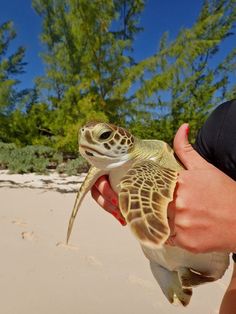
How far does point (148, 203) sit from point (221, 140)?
0.53 metres

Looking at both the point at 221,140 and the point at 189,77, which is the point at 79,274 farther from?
the point at 189,77

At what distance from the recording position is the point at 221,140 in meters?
1.15

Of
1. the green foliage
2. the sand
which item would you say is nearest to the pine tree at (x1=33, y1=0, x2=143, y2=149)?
the green foliage

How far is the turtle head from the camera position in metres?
1.12

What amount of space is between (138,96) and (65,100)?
5.70 ft

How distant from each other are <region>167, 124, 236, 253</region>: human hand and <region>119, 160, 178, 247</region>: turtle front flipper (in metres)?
0.03

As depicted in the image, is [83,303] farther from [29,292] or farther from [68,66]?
[68,66]

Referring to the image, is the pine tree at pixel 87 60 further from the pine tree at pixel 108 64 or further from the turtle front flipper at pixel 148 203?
the turtle front flipper at pixel 148 203

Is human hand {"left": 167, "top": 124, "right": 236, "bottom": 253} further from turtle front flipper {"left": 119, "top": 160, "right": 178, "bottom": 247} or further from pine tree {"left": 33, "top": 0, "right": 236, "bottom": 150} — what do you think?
pine tree {"left": 33, "top": 0, "right": 236, "bottom": 150}

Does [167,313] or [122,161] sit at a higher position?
[122,161]

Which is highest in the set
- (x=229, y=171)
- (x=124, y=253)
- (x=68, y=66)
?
(x=68, y=66)

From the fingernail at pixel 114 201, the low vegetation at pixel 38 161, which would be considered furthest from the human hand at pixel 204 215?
the low vegetation at pixel 38 161

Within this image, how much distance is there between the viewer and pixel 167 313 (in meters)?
2.02

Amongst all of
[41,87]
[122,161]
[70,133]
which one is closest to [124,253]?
[122,161]
